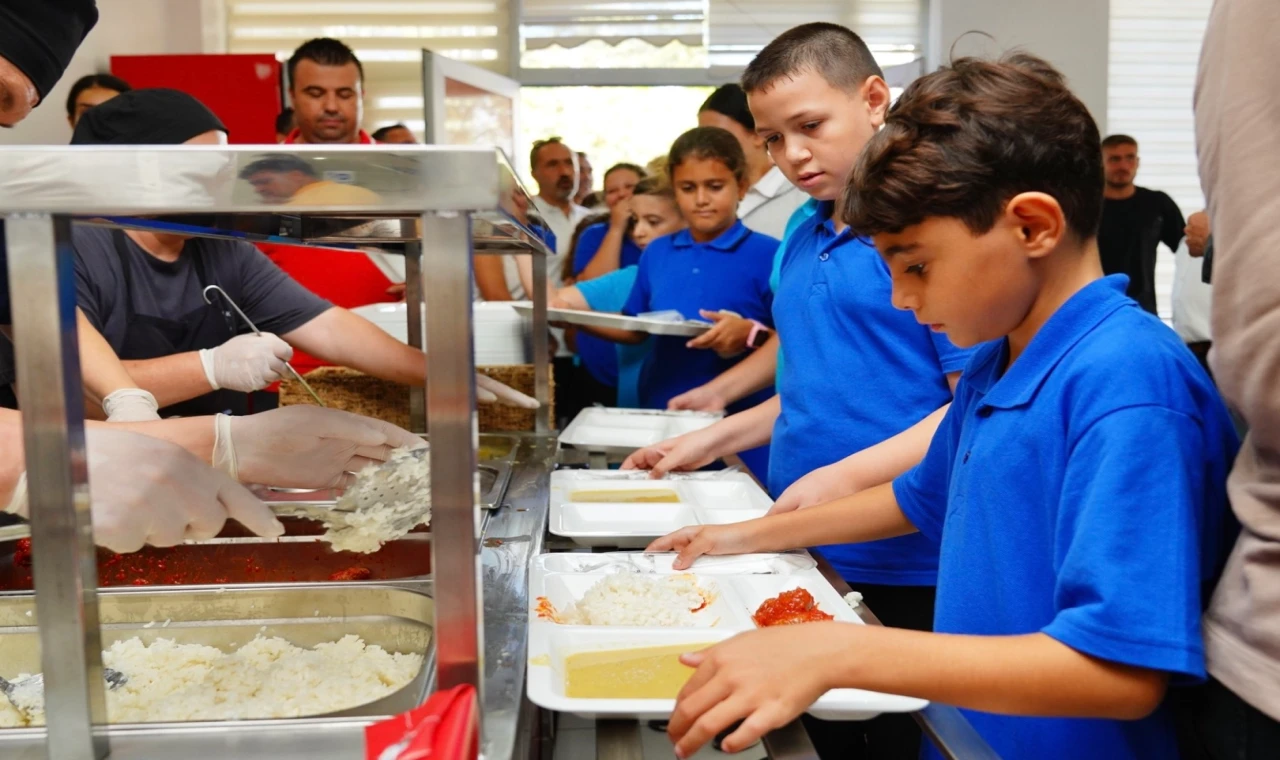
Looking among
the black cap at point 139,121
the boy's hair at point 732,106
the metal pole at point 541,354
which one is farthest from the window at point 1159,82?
the black cap at point 139,121

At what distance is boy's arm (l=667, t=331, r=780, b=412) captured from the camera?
2.15 m

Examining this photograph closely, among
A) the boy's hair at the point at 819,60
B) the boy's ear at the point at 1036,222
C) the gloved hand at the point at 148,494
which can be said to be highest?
the boy's hair at the point at 819,60

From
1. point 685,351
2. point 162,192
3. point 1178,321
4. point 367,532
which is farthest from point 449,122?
point 162,192

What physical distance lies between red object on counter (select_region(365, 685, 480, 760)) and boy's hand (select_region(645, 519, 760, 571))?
1.63ft

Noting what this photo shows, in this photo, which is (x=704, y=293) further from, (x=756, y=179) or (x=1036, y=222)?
(x=1036, y=222)

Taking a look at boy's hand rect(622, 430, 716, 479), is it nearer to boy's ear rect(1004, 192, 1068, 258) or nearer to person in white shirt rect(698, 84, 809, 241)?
boy's ear rect(1004, 192, 1068, 258)

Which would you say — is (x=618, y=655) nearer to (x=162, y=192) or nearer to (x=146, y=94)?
(x=162, y=192)

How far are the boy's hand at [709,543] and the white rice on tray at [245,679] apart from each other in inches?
12.1

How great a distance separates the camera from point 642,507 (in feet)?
4.58

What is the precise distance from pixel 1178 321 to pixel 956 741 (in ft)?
12.9

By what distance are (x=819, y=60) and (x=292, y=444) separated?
3.01ft

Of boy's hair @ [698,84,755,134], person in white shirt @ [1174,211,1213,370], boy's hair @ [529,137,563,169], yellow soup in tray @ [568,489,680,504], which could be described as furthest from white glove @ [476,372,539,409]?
person in white shirt @ [1174,211,1213,370]

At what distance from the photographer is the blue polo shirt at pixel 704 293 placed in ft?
8.03

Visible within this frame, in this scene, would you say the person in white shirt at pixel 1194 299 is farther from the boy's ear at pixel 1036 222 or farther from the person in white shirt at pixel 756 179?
the boy's ear at pixel 1036 222
